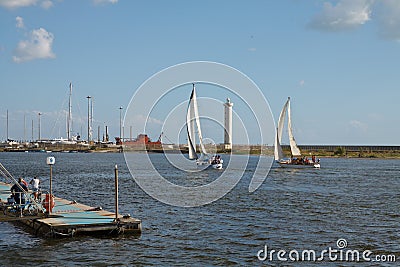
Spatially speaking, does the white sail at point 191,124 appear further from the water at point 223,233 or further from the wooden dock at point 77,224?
the wooden dock at point 77,224

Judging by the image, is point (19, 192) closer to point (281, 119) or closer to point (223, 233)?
point (223, 233)

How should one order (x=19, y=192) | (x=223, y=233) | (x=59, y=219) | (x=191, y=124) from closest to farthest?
(x=19, y=192) < (x=59, y=219) < (x=223, y=233) < (x=191, y=124)

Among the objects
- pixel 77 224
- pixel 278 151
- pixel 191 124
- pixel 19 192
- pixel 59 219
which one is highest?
pixel 191 124

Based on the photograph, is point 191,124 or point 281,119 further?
point 281,119

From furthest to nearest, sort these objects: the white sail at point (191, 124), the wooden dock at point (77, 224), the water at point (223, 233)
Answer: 1. the white sail at point (191, 124)
2. the wooden dock at point (77, 224)
3. the water at point (223, 233)

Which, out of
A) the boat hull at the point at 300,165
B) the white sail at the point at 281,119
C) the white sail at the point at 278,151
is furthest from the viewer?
the white sail at the point at 278,151

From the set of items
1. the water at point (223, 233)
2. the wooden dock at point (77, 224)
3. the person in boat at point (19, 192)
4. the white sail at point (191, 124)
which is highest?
the white sail at point (191, 124)

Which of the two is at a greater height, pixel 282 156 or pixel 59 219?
pixel 282 156

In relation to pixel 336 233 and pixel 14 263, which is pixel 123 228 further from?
pixel 336 233

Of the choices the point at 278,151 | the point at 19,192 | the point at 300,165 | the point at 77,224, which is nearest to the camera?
the point at 77,224

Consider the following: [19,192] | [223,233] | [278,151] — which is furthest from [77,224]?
[278,151]

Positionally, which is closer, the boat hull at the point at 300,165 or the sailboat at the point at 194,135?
the sailboat at the point at 194,135

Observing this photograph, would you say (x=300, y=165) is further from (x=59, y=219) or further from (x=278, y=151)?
(x=59, y=219)

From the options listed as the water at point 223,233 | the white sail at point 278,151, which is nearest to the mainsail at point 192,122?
the white sail at point 278,151
